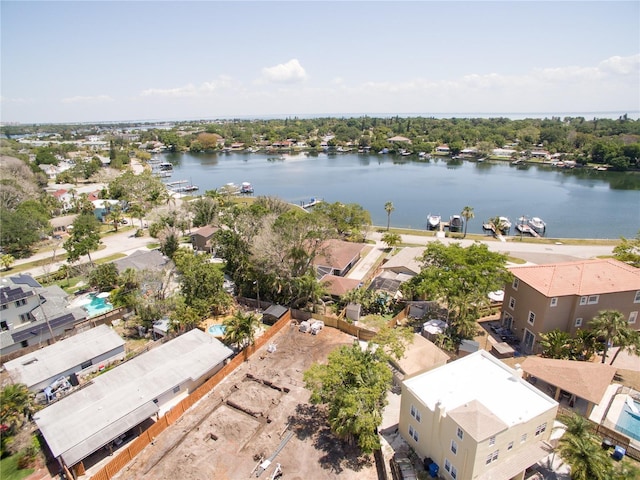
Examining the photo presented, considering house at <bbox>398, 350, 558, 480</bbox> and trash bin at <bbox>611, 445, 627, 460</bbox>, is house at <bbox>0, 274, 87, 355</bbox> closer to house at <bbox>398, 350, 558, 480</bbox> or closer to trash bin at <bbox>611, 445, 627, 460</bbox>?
house at <bbox>398, 350, 558, 480</bbox>

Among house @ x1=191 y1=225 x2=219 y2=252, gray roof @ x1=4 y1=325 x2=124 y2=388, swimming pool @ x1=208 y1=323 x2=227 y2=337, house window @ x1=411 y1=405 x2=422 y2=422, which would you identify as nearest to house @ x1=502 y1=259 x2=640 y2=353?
house window @ x1=411 y1=405 x2=422 y2=422

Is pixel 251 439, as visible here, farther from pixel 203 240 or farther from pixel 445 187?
pixel 445 187

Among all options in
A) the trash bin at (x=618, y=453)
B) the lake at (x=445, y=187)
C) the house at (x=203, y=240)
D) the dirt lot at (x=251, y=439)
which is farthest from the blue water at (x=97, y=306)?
the lake at (x=445, y=187)

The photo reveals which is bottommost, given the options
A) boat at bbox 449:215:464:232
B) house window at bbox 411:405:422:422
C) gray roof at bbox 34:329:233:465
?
boat at bbox 449:215:464:232

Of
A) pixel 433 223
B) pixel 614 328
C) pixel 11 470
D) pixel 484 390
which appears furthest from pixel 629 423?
pixel 433 223

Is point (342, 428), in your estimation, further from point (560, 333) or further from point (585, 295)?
point (585, 295)
